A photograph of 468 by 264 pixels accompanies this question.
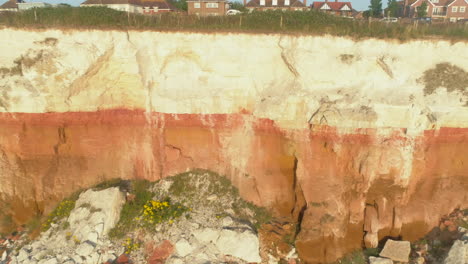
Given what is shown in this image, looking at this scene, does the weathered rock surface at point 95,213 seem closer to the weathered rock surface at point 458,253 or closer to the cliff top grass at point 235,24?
the cliff top grass at point 235,24

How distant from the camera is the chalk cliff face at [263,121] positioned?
36.7 ft

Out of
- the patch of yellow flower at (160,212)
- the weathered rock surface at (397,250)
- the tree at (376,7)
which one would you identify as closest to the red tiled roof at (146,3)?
the tree at (376,7)

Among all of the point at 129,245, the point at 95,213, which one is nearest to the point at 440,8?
the point at 129,245

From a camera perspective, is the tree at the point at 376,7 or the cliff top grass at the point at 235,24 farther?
the tree at the point at 376,7

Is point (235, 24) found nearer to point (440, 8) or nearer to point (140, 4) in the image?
point (140, 4)

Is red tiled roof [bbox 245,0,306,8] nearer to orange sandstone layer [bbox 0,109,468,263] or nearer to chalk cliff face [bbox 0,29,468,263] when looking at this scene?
chalk cliff face [bbox 0,29,468,263]

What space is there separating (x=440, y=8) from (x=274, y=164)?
46.8 m

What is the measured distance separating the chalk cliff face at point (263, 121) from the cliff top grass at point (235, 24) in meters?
Result: 0.35

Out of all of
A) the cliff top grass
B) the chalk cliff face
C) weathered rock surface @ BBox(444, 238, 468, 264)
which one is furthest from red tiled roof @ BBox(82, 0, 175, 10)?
weathered rock surface @ BBox(444, 238, 468, 264)

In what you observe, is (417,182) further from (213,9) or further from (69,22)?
(213,9)

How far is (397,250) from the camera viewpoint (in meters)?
10.6

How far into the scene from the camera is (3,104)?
12.0 m

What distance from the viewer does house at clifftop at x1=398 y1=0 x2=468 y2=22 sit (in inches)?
1684

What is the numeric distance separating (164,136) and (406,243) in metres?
9.40
